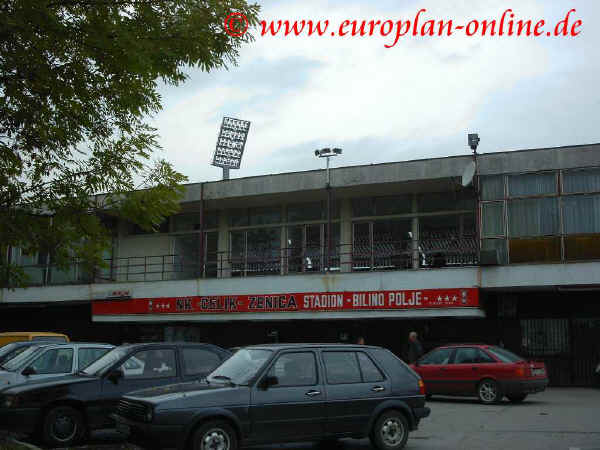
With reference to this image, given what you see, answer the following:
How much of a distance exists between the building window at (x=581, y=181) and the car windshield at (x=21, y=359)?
15.0 metres

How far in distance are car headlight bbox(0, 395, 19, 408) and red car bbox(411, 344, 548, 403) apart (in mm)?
10613

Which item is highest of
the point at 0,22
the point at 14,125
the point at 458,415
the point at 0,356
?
the point at 0,22

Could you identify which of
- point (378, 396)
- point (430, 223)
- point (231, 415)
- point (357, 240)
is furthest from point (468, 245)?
point (231, 415)

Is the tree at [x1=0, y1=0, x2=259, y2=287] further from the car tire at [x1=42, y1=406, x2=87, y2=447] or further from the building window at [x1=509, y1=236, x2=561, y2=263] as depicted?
the building window at [x1=509, y1=236, x2=561, y2=263]

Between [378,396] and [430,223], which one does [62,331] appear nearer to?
[430,223]

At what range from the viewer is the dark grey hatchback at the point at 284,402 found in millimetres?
9047

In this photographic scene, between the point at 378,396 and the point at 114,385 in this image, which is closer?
the point at 378,396

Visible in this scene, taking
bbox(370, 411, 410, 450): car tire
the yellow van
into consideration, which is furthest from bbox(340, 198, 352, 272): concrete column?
bbox(370, 411, 410, 450): car tire

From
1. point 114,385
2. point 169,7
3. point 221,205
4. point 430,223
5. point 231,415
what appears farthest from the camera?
point 221,205

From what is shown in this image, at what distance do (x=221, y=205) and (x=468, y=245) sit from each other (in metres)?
9.91

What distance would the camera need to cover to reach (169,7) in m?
9.85

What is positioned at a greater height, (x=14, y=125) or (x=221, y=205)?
(x=221, y=205)

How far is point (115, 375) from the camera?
11227 millimetres

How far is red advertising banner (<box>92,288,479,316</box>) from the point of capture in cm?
2211
